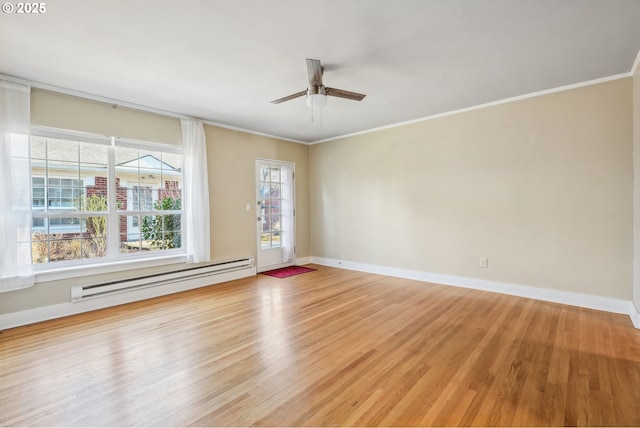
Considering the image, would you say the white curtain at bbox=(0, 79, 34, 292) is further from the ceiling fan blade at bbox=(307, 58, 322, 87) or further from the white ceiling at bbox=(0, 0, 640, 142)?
the ceiling fan blade at bbox=(307, 58, 322, 87)

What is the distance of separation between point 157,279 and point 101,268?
2.31 feet

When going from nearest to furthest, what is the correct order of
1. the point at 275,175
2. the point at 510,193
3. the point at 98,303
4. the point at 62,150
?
the point at 62,150
the point at 98,303
the point at 510,193
the point at 275,175

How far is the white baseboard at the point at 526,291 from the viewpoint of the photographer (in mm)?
3359

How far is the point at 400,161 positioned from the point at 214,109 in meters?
3.12

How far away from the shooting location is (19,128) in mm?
3180

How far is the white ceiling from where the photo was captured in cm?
215

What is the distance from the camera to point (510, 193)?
4047 mm

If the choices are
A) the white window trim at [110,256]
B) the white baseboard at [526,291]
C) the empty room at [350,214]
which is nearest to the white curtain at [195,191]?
the empty room at [350,214]

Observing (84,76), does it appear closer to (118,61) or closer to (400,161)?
(118,61)

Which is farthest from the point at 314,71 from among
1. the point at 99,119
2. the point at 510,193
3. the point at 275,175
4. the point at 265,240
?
the point at 265,240

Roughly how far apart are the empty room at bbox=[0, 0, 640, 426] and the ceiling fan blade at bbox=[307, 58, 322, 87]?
20 millimetres

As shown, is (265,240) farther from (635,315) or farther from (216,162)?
(635,315)

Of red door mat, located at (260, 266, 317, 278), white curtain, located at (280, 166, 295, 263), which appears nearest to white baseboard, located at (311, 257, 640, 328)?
red door mat, located at (260, 266, 317, 278)

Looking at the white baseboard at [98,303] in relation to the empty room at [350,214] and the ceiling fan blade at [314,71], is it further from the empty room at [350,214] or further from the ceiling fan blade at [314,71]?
the ceiling fan blade at [314,71]
